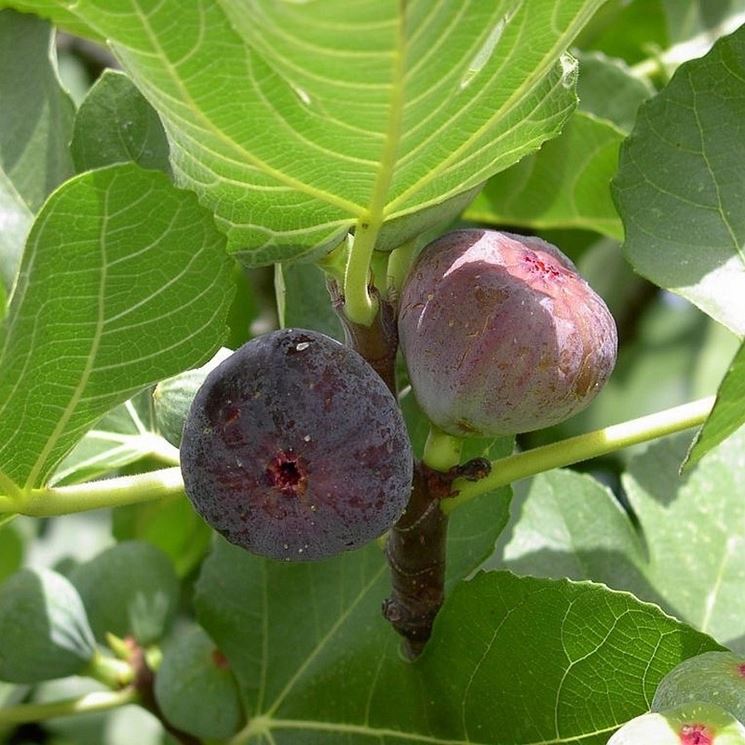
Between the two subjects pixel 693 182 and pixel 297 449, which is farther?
pixel 693 182

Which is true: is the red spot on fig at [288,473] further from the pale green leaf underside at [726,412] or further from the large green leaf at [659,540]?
the large green leaf at [659,540]

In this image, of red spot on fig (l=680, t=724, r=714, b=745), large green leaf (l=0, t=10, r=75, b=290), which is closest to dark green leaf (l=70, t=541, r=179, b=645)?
large green leaf (l=0, t=10, r=75, b=290)

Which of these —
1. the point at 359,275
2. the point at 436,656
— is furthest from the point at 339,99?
the point at 436,656

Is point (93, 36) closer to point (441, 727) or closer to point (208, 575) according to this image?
point (208, 575)

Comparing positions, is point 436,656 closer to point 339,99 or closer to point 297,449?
point 297,449

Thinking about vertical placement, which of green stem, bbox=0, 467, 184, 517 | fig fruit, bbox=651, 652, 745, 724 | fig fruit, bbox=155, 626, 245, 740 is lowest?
fig fruit, bbox=155, 626, 245, 740

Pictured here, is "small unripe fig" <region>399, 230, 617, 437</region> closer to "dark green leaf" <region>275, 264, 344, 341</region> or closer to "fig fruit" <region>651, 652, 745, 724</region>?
"fig fruit" <region>651, 652, 745, 724</region>
